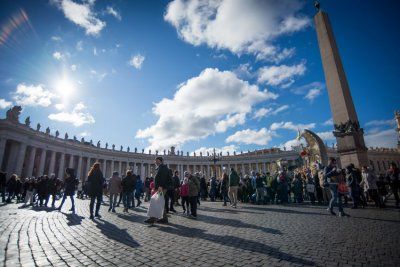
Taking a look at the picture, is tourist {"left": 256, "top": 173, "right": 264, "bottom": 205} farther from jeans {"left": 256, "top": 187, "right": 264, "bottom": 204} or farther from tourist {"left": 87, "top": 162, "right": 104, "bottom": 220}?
tourist {"left": 87, "top": 162, "right": 104, "bottom": 220}

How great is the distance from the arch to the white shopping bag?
1581 cm

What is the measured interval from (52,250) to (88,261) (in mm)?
1261

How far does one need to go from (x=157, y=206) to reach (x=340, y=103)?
12.3 meters

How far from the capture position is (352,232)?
5746 millimetres

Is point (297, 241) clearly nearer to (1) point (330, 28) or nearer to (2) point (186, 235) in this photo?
(2) point (186, 235)

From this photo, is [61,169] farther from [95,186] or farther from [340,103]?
[340,103]

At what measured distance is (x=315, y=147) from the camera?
65.5 ft

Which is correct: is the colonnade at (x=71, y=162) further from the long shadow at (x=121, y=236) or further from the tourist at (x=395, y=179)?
the long shadow at (x=121, y=236)

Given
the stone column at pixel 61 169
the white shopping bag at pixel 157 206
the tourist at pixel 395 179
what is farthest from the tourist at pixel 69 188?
the stone column at pixel 61 169

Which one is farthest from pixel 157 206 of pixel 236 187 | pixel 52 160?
pixel 52 160

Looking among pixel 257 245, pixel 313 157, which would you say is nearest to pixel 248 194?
pixel 313 157

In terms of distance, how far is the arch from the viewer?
19297mm

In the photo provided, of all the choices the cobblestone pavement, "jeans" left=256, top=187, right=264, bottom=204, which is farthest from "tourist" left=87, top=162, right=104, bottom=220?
"jeans" left=256, top=187, right=264, bottom=204

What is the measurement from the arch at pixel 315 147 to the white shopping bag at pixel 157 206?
1581 centimetres
